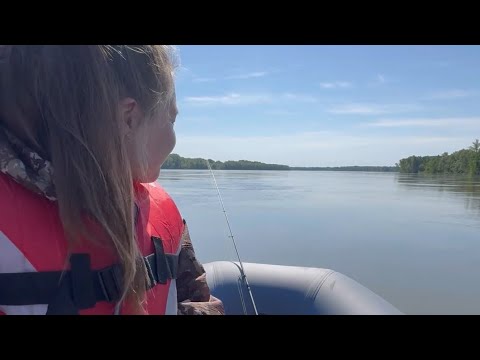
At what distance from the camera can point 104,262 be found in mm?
818

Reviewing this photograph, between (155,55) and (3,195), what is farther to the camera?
(155,55)

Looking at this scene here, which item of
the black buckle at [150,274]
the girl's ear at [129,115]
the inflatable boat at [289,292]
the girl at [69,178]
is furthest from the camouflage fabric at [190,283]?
the inflatable boat at [289,292]

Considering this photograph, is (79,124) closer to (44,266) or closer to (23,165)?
(23,165)

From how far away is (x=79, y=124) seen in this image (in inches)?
30.0

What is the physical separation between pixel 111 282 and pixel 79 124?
0.33m

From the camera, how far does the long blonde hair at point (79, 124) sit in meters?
0.74

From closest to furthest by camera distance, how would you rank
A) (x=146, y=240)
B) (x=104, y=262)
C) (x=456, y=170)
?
(x=104, y=262) → (x=146, y=240) → (x=456, y=170)

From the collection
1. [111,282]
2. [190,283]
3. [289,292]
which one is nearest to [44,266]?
[111,282]

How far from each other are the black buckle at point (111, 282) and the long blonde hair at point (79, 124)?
0.02m
